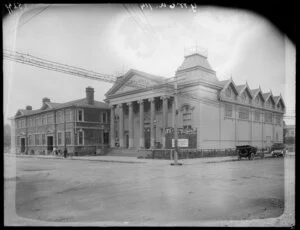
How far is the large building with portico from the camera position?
29781 mm

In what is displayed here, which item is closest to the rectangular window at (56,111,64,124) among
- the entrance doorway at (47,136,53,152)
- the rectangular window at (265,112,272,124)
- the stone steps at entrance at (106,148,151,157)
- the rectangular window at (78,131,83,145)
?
the entrance doorway at (47,136,53,152)

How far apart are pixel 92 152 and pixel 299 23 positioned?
3624 cm

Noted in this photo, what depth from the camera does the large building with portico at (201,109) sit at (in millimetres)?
29781

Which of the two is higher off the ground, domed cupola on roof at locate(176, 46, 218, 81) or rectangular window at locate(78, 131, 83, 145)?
domed cupola on roof at locate(176, 46, 218, 81)

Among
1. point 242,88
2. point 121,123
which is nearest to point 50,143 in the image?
point 121,123

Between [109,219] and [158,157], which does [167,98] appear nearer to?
[158,157]

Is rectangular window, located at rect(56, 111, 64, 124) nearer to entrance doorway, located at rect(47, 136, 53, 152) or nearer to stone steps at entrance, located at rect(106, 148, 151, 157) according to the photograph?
entrance doorway, located at rect(47, 136, 53, 152)

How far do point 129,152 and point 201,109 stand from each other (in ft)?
35.5

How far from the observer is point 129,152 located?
3472 centimetres

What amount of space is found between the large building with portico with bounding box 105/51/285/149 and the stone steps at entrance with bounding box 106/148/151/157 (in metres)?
1.30

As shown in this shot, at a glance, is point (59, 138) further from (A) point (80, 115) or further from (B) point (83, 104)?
(B) point (83, 104)

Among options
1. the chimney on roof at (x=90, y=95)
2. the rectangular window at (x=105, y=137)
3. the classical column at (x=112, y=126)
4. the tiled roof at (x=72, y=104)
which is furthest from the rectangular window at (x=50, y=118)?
the classical column at (x=112, y=126)

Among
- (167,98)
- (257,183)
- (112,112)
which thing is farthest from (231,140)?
(257,183)

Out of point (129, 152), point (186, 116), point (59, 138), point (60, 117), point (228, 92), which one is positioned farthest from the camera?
point (59, 138)
